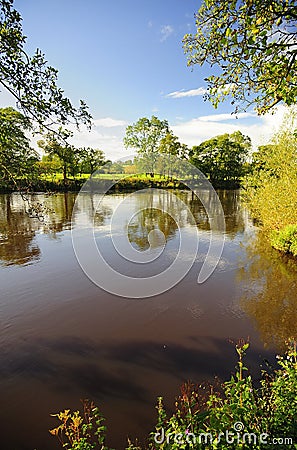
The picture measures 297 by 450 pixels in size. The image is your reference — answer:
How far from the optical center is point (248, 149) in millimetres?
53688

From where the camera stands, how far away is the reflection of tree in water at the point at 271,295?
6145mm

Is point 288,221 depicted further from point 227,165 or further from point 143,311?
point 227,165

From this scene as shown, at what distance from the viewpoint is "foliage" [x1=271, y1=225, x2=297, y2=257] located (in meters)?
10.9

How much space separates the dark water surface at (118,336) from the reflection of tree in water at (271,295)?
30mm

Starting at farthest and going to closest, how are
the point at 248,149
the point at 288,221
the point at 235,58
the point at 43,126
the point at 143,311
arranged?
1. the point at 248,149
2. the point at 288,221
3. the point at 143,311
4. the point at 235,58
5. the point at 43,126

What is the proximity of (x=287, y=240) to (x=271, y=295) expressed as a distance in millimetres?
4149

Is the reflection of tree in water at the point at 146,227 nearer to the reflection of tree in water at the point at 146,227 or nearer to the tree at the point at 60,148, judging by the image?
the reflection of tree in water at the point at 146,227

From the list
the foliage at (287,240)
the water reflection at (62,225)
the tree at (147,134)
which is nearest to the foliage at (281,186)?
the foliage at (287,240)

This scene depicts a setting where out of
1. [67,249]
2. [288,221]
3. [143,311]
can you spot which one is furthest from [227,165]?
[143,311]

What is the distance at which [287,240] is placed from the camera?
36.8ft

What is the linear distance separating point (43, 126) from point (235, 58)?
9.63 feet

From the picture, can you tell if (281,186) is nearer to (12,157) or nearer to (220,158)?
(12,157)

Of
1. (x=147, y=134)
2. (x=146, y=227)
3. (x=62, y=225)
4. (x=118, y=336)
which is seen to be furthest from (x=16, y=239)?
(x=147, y=134)

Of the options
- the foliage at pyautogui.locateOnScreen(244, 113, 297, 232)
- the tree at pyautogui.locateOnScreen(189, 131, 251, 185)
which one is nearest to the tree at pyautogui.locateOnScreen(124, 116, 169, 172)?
the tree at pyautogui.locateOnScreen(189, 131, 251, 185)
